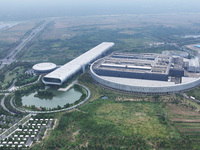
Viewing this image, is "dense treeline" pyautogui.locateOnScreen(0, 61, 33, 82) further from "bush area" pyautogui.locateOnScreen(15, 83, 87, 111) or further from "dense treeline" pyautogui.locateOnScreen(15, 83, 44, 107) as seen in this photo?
"bush area" pyautogui.locateOnScreen(15, 83, 87, 111)

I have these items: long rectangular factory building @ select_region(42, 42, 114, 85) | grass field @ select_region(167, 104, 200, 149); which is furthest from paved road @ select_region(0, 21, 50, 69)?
grass field @ select_region(167, 104, 200, 149)

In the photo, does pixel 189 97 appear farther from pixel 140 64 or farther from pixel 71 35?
pixel 71 35

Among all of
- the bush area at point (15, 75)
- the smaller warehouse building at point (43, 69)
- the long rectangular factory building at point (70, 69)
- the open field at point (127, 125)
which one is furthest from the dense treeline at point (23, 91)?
the open field at point (127, 125)

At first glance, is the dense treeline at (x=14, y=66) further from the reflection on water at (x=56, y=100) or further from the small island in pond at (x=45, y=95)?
the reflection on water at (x=56, y=100)

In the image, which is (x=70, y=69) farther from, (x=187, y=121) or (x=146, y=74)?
(x=187, y=121)

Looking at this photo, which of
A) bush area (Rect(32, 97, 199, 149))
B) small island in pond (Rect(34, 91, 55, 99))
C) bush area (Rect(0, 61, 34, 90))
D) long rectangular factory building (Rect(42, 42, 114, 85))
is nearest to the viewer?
bush area (Rect(32, 97, 199, 149))

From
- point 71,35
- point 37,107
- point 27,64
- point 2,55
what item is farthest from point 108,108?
point 71,35
